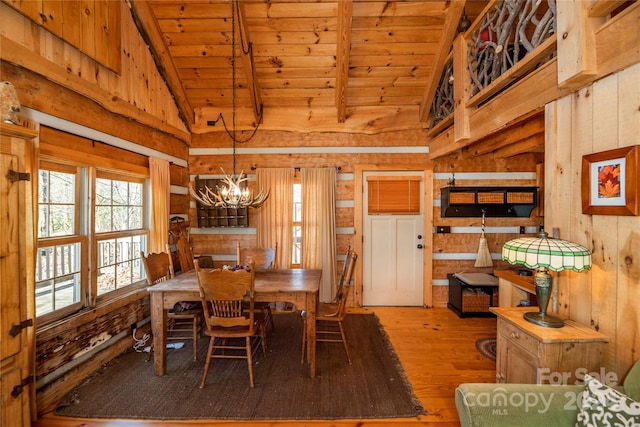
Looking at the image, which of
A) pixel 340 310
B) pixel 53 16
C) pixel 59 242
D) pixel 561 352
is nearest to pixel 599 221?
pixel 561 352

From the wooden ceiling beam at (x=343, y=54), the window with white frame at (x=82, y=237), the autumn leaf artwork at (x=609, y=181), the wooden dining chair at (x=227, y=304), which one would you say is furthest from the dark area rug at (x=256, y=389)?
the wooden ceiling beam at (x=343, y=54)

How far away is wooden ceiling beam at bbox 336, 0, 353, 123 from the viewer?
2.97 meters

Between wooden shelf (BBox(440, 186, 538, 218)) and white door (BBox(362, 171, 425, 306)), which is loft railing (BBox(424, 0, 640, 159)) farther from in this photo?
white door (BBox(362, 171, 425, 306))

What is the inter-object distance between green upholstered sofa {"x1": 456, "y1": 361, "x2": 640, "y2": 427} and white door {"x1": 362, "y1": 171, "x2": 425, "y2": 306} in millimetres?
3050

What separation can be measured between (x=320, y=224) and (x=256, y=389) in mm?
2378

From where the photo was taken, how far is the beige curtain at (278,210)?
439 centimetres

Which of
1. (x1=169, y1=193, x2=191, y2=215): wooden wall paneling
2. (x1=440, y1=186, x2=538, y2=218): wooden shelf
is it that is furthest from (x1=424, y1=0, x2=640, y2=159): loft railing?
(x1=169, y1=193, x2=191, y2=215): wooden wall paneling

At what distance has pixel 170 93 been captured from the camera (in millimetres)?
3988

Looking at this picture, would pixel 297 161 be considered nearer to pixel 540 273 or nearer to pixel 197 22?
pixel 197 22

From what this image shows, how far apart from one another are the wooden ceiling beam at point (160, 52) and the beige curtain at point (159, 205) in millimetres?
982

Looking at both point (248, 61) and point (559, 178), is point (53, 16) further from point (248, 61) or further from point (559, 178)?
point (559, 178)

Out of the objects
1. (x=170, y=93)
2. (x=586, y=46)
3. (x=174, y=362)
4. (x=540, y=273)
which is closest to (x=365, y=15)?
(x=586, y=46)

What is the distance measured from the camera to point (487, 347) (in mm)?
3164

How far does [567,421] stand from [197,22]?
4527mm
